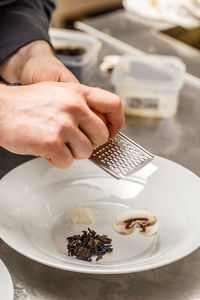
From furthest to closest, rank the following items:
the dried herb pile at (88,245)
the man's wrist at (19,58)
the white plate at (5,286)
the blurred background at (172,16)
Answer: the blurred background at (172,16) < the man's wrist at (19,58) < the dried herb pile at (88,245) < the white plate at (5,286)

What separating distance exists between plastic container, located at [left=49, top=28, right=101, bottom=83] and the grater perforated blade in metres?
0.52

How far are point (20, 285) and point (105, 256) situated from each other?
0.16 metres

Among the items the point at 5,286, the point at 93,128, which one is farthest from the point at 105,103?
the point at 5,286

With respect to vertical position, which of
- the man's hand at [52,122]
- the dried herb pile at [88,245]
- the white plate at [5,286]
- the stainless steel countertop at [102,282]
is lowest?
the stainless steel countertop at [102,282]

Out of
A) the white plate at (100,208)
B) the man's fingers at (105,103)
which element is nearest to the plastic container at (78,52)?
the white plate at (100,208)

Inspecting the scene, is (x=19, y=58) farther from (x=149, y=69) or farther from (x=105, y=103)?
(x=105, y=103)

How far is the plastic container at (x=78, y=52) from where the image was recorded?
4.91ft

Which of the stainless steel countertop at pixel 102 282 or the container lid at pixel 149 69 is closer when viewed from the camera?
Answer: the stainless steel countertop at pixel 102 282

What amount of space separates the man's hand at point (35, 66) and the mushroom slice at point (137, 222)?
12.8 inches

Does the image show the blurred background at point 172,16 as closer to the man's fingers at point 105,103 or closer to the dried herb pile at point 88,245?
the man's fingers at point 105,103

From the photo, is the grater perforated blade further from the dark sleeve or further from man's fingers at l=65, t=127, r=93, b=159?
the dark sleeve

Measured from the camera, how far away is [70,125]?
2.69 ft

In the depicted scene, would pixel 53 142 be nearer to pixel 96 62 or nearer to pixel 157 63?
pixel 157 63

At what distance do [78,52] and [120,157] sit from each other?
647 millimetres
